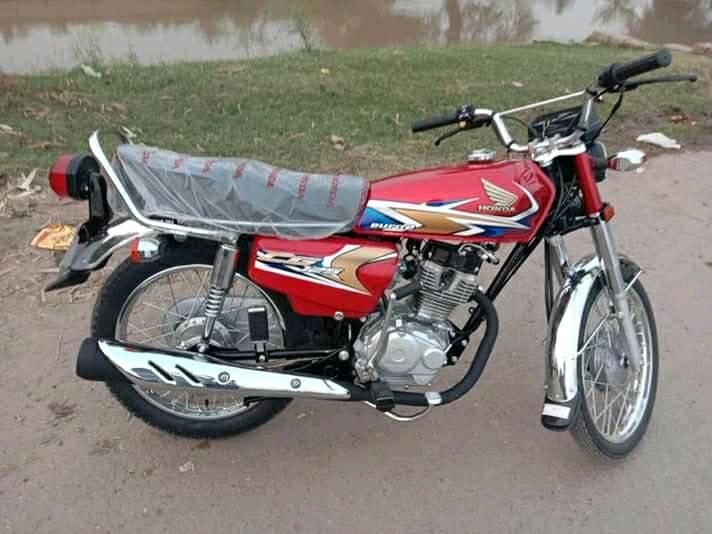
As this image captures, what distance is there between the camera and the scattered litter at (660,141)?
17.4 feet

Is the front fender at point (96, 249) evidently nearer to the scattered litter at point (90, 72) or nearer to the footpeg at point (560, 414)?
the footpeg at point (560, 414)

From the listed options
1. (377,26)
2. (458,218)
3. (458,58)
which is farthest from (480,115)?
(377,26)

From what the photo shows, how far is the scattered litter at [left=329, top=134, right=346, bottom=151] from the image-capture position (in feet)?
16.7

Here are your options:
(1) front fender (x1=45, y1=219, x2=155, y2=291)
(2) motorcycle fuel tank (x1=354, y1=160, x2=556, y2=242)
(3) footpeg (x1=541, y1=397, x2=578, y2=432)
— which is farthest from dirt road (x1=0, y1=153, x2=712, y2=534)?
(2) motorcycle fuel tank (x1=354, y1=160, x2=556, y2=242)

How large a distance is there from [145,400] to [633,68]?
6.28 feet

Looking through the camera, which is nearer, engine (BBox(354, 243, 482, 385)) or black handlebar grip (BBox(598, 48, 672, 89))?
black handlebar grip (BBox(598, 48, 672, 89))

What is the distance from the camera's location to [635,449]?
2.46 meters

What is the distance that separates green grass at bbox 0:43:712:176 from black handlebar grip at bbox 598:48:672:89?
2820mm

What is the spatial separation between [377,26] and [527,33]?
3453mm

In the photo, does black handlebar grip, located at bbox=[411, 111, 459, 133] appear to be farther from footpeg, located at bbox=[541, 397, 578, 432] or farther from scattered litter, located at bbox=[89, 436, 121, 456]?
scattered litter, located at bbox=[89, 436, 121, 456]

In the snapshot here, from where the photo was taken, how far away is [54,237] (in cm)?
367

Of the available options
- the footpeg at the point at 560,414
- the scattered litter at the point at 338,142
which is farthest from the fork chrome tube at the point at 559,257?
the scattered litter at the point at 338,142

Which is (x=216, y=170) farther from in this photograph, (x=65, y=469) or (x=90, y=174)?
(x=65, y=469)

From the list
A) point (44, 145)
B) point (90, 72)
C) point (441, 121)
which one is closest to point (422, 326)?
point (441, 121)
